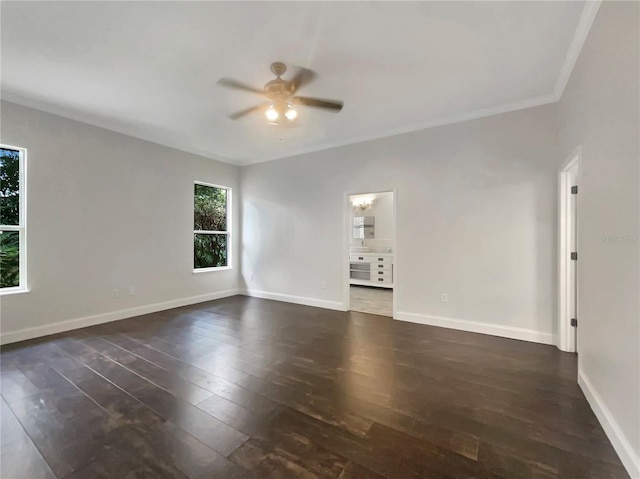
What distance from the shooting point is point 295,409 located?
1943mm

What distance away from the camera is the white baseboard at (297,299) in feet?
15.5

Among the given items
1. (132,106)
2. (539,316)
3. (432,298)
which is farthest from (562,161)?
(132,106)

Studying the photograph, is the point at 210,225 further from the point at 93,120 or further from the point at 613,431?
the point at 613,431

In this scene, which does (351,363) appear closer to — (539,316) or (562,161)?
(539,316)

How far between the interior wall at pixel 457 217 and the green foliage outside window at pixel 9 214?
11.9 ft

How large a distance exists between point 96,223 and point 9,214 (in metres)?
0.81

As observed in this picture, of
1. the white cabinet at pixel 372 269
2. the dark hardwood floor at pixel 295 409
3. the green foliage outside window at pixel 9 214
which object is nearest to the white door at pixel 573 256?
the dark hardwood floor at pixel 295 409

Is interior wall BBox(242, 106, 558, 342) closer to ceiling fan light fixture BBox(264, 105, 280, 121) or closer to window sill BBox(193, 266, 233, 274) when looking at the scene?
window sill BBox(193, 266, 233, 274)

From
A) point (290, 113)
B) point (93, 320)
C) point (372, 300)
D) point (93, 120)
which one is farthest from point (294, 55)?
point (372, 300)

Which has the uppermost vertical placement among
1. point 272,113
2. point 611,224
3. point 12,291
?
point 272,113

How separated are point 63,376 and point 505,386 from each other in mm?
3736

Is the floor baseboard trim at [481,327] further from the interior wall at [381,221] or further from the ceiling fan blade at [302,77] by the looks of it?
the interior wall at [381,221]

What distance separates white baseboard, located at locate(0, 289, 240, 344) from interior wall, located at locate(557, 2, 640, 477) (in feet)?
17.2

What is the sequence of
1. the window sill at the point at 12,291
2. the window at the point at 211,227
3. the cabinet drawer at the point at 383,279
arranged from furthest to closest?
the cabinet drawer at the point at 383,279 < the window at the point at 211,227 < the window sill at the point at 12,291
